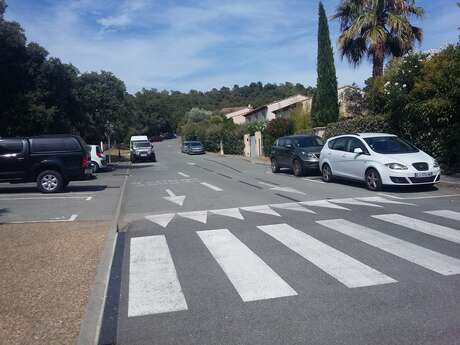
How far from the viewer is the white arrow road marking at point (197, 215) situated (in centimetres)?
1006

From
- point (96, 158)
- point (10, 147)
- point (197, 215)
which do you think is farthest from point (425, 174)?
point (96, 158)

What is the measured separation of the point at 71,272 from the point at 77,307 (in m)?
1.38

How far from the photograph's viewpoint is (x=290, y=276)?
19.2 ft

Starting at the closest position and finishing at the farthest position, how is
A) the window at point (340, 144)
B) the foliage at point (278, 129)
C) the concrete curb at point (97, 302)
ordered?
the concrete curb at point (97, 302) < the window at point (340, 144) < the foliage at point (278, 129)

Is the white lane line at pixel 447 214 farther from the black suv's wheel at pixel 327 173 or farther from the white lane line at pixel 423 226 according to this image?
the black suv's wheel at pixel 327 173

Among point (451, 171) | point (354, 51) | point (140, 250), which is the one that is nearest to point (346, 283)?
point (140, 250)

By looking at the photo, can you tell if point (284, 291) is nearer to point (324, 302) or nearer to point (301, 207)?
point (324, 302)

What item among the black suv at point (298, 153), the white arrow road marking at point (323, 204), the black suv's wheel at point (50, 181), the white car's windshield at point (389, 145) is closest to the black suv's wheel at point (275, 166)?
the black suv at point (298, 153)

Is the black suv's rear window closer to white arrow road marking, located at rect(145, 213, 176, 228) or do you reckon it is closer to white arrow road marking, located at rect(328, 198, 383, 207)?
white arrow road marking, located at rect(145, 213, 176, 228)

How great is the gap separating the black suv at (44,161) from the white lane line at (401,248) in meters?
10.2

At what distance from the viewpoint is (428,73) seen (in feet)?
52.5

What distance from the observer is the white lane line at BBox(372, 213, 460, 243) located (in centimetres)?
757

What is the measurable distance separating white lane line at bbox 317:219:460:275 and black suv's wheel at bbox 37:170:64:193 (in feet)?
33.7

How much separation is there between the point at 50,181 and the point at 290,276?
12.3m
